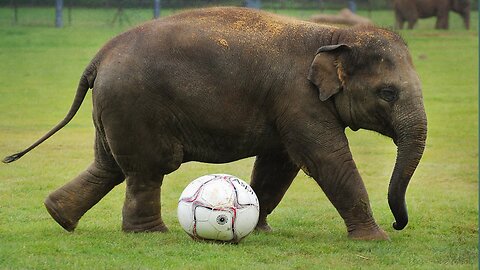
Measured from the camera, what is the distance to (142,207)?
1045 centimetres

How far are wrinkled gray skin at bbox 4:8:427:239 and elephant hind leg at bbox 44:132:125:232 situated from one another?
1.12 ft

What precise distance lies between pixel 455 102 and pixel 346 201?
15.3 m

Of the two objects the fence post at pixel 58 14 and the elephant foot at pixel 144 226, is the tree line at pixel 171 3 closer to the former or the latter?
the fence post at pixel 58 14

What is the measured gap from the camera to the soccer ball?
9.59 meters

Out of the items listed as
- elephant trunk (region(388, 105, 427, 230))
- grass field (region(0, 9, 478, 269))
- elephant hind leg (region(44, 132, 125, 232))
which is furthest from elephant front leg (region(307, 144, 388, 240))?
elephant hind leg (region(44, 132, 125, 232))

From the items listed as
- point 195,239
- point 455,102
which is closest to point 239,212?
point 195,239

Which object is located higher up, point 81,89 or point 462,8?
point 81,89

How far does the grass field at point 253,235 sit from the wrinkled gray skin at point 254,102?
543mm

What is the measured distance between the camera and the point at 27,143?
1834cm

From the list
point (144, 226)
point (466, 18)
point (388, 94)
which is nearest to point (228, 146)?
point (144, 226)

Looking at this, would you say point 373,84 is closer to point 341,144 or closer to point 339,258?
point 341,144

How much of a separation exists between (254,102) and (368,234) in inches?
58.7

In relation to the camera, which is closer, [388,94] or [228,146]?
[388,94]

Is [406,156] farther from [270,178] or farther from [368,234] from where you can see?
[270,178]
